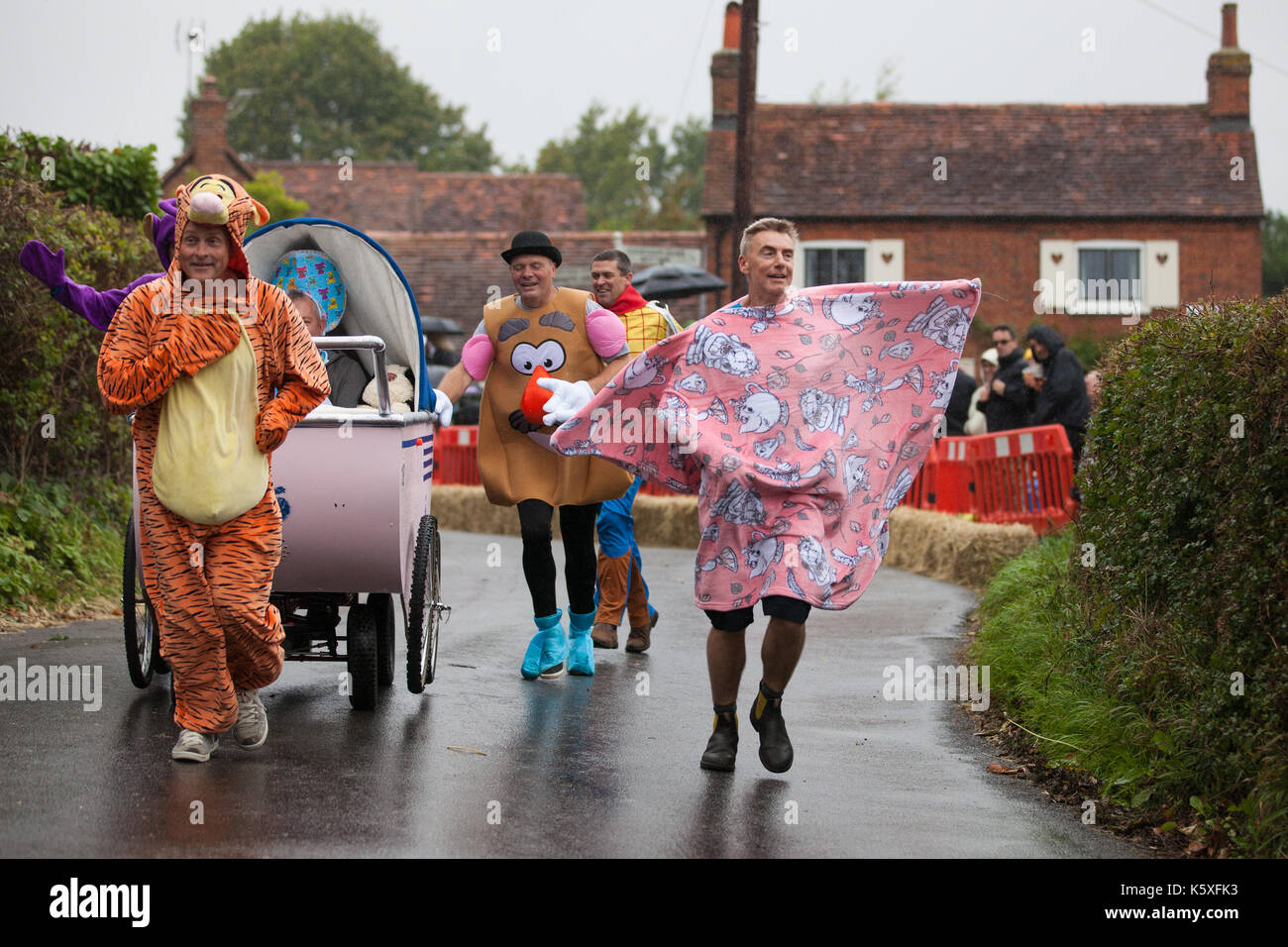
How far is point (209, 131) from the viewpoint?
158 ft

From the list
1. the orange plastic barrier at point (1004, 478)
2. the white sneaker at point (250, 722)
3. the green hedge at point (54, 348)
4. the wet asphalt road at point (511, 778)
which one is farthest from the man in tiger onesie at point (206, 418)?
the orange plastic barrier at point (1004, 478)

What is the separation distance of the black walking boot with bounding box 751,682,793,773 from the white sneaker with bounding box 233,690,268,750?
1882 mm

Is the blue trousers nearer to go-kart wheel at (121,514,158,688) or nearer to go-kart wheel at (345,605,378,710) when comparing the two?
go-kart wheel at (345,605,378,710)

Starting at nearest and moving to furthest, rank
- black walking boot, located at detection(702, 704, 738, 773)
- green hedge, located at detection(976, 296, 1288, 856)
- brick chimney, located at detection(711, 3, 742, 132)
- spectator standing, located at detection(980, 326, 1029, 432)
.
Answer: green hedge, located at detection(976, 296, 1288, 856) → black walking boot, located at detection(702, 704, 738, 773) → spectator standing, located at detection(980, 326, 1029, 432) → brick chimney, located at detection(711, 3, 742, 132)

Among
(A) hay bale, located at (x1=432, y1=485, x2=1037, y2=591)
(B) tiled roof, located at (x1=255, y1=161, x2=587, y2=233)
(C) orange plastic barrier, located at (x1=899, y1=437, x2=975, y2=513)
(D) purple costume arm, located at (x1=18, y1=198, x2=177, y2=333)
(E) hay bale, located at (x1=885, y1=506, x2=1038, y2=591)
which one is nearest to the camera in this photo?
(D) purple costume arm, located at (x1=18, y1=198, x2=177, y2=333)

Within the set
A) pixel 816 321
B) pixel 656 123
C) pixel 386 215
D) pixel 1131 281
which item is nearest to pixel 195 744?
pixel 816 321

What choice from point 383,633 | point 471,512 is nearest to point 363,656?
point 383,633

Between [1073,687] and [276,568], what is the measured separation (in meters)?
3.35

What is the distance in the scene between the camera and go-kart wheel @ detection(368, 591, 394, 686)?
7.30 m

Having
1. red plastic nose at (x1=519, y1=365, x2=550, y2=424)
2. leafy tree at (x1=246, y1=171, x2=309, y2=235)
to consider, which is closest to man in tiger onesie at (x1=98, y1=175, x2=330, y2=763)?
red plastic nose at (x1=519, y1=365, x2=550, y2=424)

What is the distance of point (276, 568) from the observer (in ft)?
22.2

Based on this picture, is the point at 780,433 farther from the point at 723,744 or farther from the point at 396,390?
the point at 396,390

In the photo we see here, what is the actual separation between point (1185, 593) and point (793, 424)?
1.58 m

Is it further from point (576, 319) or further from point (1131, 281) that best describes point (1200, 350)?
point (1131, 281)
